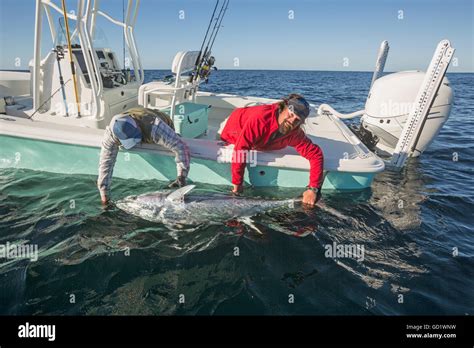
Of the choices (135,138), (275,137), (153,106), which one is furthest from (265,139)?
(153,106)

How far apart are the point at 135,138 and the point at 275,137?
2443mm

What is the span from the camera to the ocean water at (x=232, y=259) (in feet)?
13.1

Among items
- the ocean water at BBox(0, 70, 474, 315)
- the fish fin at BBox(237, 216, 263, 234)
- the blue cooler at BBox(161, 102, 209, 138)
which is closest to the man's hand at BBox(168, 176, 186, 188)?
the ocean water at BBox(0, 70, 474, 315)

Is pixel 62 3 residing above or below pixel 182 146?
above

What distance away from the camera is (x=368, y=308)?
4.02 metres

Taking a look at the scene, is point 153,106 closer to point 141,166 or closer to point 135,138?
point 141,166

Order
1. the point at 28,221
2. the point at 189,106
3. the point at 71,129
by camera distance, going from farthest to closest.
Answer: the point at 189,106 → the point at 71,129 → the point at 28,221

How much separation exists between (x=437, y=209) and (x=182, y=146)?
5296 mm

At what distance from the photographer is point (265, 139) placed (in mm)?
5996

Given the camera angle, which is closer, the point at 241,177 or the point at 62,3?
the point at 241,177

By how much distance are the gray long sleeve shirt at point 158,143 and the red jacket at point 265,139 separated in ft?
3.01
